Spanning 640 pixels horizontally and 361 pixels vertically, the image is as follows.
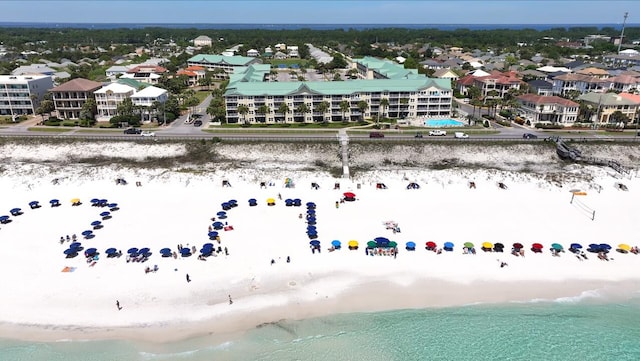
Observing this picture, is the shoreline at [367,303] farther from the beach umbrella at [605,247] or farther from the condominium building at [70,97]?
the condominium building at [70,97]

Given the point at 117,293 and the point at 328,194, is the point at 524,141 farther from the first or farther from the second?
the point at 117,293

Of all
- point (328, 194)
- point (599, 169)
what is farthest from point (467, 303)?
point (599, 169)

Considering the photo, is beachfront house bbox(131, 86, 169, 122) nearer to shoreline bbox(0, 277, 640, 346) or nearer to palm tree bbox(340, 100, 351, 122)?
palm tree bbox(340, 100, 351, 122)

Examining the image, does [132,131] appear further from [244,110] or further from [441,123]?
[441,123]

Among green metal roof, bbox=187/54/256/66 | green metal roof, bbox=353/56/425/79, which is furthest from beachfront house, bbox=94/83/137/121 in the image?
green metal roof, bbox=187/54/256/66

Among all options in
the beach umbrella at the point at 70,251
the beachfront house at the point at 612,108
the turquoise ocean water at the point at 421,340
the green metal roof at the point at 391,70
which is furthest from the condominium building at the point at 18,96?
the beachfront house at the point at 612,108
